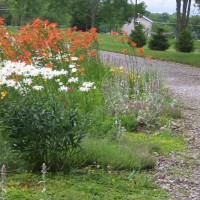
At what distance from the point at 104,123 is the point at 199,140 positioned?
1218mm

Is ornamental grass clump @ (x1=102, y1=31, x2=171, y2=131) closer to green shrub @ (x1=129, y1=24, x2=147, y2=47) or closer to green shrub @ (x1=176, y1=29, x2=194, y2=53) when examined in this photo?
green shrub @ (x1=176, y1=29, x2=194, y2=53)

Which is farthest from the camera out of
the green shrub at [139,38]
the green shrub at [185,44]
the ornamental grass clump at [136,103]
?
the green shrub at [139,38]

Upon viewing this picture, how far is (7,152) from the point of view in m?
4.27

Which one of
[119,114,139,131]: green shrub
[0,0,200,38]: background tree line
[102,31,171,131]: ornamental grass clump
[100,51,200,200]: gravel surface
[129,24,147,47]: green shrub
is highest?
[0,0,200,38]: background tree line

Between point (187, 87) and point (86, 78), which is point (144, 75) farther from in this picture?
point (187, 87)

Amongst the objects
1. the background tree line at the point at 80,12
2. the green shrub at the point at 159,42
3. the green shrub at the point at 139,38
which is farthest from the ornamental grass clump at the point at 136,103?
the background tree line at the point at 80,12

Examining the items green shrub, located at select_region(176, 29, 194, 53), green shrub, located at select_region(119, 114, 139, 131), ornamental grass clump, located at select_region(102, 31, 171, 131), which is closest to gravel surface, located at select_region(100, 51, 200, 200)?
ornamental grass clump, located at select_region(102, 31, 171, 131)

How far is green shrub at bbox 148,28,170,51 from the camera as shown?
84.7ft

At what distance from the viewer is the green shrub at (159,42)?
84.7 ft

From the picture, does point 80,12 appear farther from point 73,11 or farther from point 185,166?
point 185,166

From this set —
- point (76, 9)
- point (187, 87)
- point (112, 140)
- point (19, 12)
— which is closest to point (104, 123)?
point (112, 140)

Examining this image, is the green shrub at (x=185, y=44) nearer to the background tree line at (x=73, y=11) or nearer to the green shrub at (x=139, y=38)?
the green shrub at (x=139, y=38)

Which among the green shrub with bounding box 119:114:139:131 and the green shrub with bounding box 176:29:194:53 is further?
the green shrub with bounding box 176:29:194:53

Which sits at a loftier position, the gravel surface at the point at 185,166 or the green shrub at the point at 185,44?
the green shrub at the point at 185,44
